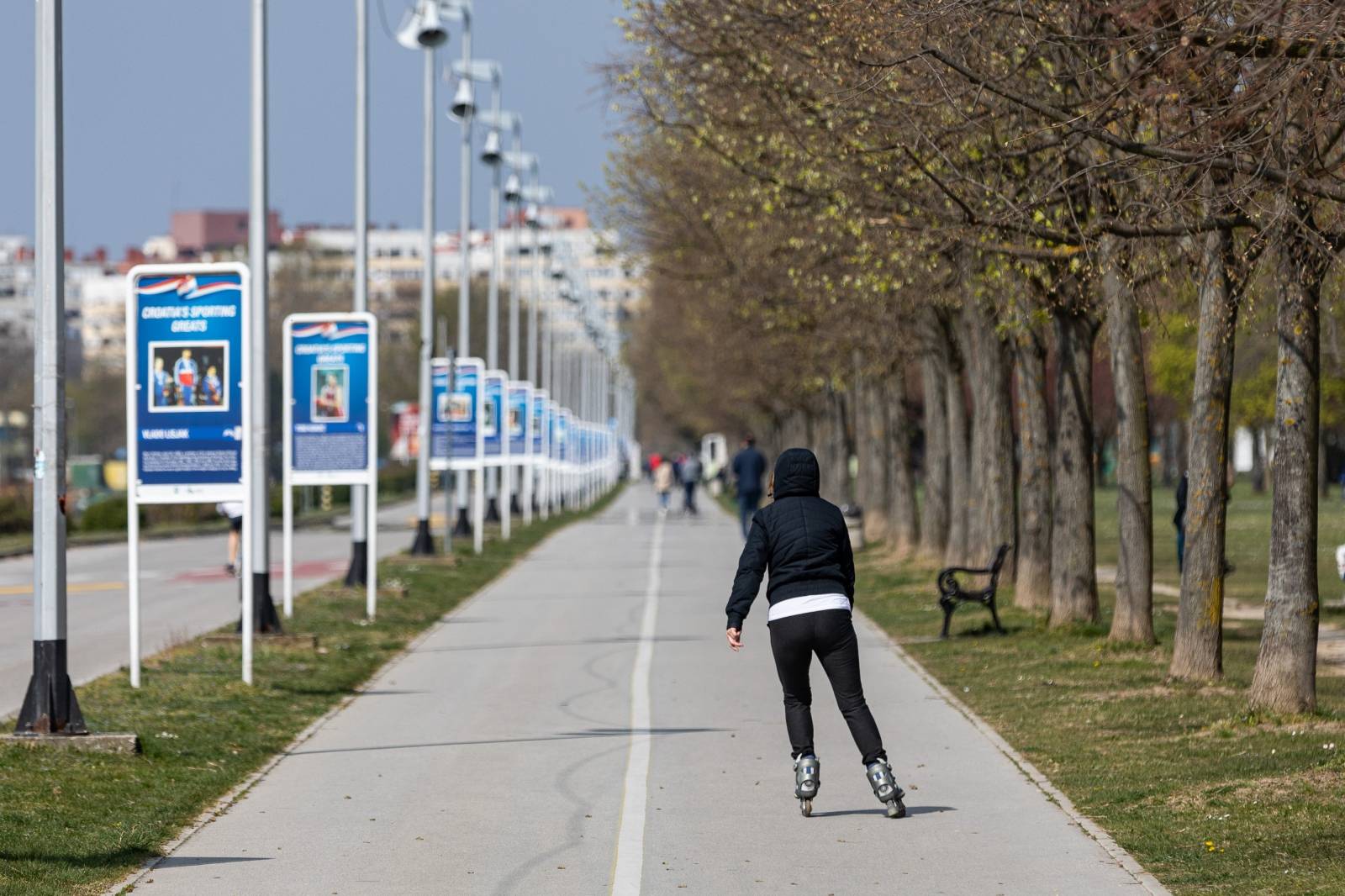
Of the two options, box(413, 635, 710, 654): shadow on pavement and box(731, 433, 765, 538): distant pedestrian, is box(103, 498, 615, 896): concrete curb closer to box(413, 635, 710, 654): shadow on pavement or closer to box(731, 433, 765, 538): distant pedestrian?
box(413, 635, 710, 654): shadow on pavement

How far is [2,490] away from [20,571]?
82.4 ft

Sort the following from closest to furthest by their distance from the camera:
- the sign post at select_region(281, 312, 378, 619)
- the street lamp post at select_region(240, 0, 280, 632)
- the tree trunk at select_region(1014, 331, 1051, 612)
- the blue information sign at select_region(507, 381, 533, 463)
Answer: the street lamp post at select_region(240, 0, 280, 632) → the sign post at select_region(281, 312, 378, 619) → the tree trunk at select_region(1014, 331, 1051, 612) → the blue information sign at select_region(507, 381, 533, 463)

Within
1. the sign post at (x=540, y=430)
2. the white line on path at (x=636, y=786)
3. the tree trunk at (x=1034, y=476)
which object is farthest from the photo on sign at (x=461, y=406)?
the tree trunk at (x=1034, y=476)

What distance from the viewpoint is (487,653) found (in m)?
19.3

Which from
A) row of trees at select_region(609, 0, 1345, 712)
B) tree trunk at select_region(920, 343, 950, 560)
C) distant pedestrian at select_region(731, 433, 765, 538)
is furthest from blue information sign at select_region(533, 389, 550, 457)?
row of trees at select_region(609, 0, 1345, 712)

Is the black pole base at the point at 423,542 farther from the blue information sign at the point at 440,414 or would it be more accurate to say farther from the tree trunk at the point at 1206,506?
the tree trunk at the point at 1206,506

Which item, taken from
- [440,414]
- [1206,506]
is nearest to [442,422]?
[440,414]

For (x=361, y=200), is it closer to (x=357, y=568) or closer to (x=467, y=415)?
(x=357, y=568)

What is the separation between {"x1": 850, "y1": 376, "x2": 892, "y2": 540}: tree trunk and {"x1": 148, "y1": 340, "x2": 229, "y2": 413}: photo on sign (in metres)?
→ 25.3

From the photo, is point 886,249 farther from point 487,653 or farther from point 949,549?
point 949,549

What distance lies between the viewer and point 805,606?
9906mm

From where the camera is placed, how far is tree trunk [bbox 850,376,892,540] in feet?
135

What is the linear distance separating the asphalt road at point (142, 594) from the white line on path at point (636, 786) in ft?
12.6

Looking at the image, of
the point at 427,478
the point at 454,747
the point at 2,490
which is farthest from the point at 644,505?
the point at 454,747
